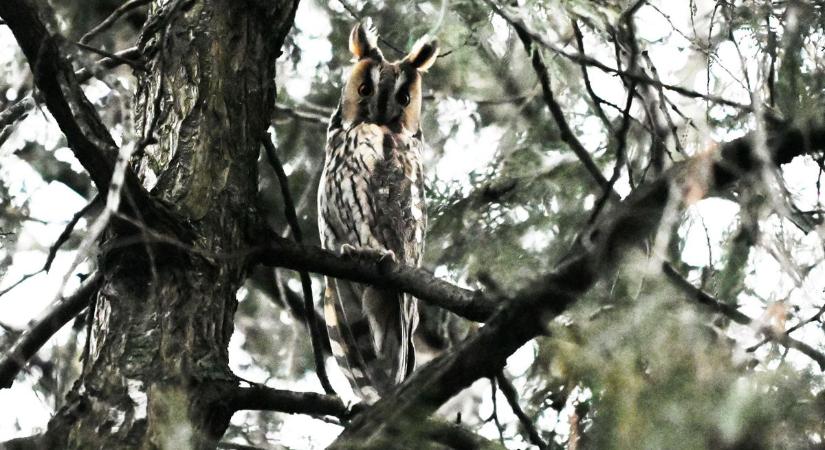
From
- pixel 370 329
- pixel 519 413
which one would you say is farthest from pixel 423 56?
pixel 519 413

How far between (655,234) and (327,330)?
2.19m

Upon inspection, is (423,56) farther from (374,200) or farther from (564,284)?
(564,284)

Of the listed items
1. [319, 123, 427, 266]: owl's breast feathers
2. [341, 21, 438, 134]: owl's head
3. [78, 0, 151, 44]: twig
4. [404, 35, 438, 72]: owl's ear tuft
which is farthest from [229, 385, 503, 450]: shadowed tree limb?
[341, 21, 438, 134]: owl's head

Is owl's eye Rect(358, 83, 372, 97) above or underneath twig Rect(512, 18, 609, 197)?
above

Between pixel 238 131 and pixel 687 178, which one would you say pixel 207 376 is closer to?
pixel 238 131

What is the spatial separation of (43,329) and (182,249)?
426mm

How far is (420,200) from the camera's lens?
3977 millimetres

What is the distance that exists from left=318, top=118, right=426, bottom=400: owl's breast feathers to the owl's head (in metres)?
0.08

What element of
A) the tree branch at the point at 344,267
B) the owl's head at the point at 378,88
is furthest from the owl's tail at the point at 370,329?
the tree branch at the point at 344,267

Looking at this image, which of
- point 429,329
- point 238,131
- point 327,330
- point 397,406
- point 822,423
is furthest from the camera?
point 429,329

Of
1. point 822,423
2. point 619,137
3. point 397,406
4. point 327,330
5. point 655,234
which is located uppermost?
point 327,330

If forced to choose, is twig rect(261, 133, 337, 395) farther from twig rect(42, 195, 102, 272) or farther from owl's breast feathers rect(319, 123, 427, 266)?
owl's breast feathers rect(319, 123, 427, 266)

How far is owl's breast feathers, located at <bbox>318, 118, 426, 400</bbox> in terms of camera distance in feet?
12.4

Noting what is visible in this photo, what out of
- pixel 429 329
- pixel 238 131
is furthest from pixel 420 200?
pixel 238 131
